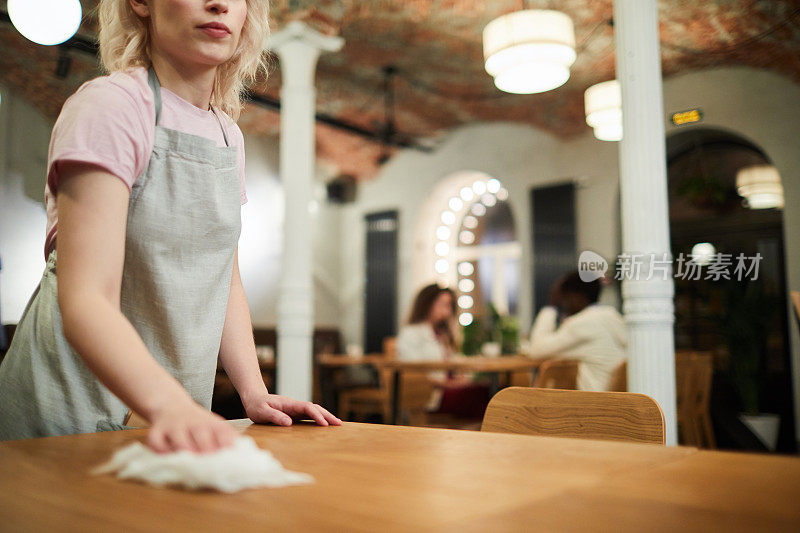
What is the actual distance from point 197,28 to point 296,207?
3556 millimetres

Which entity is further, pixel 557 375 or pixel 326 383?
pixel 326 383

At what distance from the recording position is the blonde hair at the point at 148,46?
1023mm

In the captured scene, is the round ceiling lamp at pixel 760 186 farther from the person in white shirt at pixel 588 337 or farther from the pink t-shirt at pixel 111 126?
the pink t-shirt at pixel 111 126

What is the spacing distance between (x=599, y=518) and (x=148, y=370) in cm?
46

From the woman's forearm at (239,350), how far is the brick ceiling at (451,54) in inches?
155

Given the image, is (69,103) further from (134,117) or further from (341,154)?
(341,154)

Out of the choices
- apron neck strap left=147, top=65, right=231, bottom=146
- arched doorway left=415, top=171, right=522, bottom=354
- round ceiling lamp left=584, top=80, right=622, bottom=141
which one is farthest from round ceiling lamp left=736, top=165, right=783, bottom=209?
apron neck strap left=147, top=65, right=231, bottom=146

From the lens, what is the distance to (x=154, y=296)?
0.95m

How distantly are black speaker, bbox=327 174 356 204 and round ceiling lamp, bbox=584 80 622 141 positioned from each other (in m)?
5.55

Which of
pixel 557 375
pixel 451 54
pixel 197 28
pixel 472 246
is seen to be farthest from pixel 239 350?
pixel 472 246

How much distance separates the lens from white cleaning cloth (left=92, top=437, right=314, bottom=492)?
1.70 ft

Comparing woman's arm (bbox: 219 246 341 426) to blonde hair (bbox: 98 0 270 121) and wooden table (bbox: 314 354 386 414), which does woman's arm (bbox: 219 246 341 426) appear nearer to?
blonde hair (bbox: 98 0 270 121)

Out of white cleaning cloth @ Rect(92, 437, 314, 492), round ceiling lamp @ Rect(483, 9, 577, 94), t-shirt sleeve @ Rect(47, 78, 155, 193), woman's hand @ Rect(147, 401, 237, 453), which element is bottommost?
white cleaning cloth @ Rect(92, 437, 314, 492)

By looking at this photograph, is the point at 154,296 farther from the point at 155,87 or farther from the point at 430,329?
the point at 430,329
